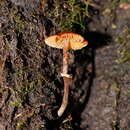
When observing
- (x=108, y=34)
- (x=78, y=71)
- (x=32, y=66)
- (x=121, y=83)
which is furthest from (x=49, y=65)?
(x=108, y=34)

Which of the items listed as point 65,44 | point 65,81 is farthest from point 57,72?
point 65,44

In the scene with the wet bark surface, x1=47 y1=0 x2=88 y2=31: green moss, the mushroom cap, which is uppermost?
x1=47 y1=0 x2=88 y2=31: green moss

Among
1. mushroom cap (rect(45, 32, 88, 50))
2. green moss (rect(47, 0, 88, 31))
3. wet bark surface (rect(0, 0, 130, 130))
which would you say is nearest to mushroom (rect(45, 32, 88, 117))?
mushroom cap (rect(45, 32, 88, 50))

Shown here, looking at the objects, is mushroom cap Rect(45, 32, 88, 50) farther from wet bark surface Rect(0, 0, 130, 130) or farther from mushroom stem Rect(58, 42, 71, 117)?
wet bark surface Rect(0, 0, 130, 130)

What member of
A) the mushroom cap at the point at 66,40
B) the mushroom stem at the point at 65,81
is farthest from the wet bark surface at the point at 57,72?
the mushroom cap at the point at 66,40

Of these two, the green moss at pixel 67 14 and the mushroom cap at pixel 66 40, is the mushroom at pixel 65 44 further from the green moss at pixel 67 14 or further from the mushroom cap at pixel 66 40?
the green moss at pixel 67 14

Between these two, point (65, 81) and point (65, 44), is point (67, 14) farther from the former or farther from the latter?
point (65, 81)

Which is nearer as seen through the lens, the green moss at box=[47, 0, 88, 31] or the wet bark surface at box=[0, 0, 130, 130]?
the wet bark surface at box=[0, 0, 130, 130]
